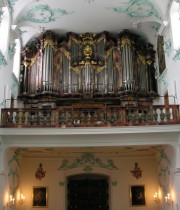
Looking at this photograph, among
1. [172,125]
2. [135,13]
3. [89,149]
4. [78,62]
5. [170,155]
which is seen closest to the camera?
[172,125]

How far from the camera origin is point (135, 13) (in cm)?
1455

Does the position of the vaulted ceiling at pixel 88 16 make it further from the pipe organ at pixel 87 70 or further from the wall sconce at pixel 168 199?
the wall sconce at pixel 168 199

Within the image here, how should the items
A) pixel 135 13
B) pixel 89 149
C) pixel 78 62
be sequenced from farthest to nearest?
pixel 78 62 < pixel 135 13 < pixel 89 149

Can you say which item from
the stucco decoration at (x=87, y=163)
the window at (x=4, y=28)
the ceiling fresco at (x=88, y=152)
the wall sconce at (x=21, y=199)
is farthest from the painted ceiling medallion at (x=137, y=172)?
the window at (x=4, y=28)

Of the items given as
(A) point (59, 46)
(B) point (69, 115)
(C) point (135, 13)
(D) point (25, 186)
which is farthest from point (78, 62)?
(D) point (25, 186)

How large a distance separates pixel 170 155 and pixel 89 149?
3.37 metres

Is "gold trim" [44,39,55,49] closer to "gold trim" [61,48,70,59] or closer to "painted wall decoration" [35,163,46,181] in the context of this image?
"gold trim" [61,48,70,59]

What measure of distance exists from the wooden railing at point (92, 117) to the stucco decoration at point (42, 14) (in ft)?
16.3

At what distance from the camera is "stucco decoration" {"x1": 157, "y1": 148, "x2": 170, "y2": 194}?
1245 cm

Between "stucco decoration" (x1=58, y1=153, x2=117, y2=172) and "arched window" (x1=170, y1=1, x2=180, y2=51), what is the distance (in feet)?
18.2

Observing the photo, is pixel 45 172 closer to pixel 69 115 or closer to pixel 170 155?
pixel 69 115

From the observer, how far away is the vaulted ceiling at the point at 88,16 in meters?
13.7

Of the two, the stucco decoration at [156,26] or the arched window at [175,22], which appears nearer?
the arched window at [175,22]

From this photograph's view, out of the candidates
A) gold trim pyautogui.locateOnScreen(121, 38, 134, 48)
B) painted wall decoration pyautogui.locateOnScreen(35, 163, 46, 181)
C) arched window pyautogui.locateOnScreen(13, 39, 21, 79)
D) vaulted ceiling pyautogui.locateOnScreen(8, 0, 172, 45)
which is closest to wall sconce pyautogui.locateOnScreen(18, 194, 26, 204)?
painted wall decoration pyautogui.locateOnScreen(35, 163, 46, 181)
